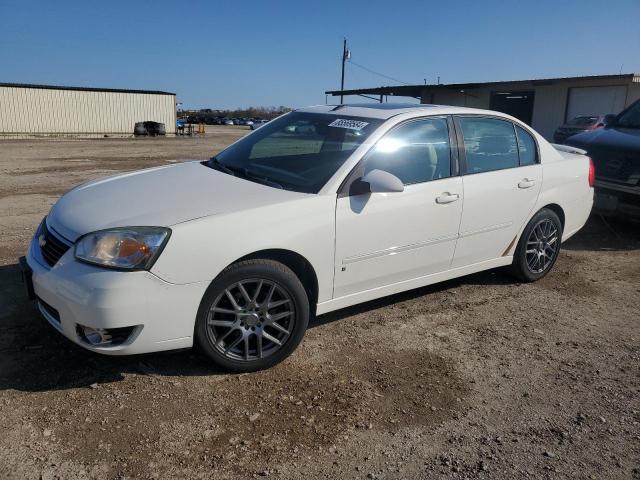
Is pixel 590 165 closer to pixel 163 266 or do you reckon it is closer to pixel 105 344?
pixel 163 266

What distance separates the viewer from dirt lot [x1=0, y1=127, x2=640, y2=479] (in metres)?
2.59

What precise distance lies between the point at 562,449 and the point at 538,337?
4.73 feet

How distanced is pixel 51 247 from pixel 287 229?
4.71ft

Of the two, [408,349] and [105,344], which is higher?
[105,344]

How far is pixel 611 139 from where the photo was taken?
731cm

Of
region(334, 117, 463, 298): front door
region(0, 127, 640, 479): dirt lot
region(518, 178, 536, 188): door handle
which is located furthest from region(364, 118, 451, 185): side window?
region(0, 127, 640, 479): dirt lot

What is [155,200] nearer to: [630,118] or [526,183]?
[526,183]

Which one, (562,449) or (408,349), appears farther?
(408,349)

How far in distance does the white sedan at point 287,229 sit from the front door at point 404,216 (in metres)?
0.01

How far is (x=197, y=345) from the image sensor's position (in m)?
3.19

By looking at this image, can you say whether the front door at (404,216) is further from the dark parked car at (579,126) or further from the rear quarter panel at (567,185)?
the dark parked car at (579,126)

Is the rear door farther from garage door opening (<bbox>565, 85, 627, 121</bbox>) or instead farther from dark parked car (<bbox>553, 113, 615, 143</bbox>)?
garage door opening (<bbox>565, 85, 627, 121</bbox>)

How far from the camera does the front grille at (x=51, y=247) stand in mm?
3160

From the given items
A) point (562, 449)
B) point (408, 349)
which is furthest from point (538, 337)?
point (562, 449)
